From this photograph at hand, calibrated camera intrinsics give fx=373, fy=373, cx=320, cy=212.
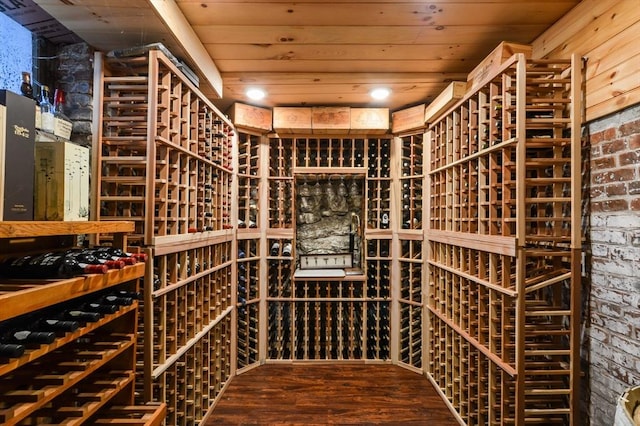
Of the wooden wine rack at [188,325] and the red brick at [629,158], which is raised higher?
the red brick at [629,158]

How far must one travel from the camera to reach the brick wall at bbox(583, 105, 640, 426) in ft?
4.51

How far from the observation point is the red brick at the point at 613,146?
1.43 metres

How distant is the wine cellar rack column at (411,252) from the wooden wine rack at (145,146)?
181 centimetres

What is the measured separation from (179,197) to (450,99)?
1.70 m

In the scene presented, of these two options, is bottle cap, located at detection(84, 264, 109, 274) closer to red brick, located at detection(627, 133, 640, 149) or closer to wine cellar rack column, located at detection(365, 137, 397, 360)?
red brick, located at detection(627, 133, 640, 149)

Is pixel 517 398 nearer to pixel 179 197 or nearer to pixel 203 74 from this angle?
pixel 179 197

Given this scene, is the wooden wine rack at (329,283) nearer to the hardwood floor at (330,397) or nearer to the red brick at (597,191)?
the hardwood floor at (330,397)

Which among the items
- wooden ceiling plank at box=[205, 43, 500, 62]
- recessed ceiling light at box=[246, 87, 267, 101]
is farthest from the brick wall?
recessed ceiling light at box=[246, 87, 267, 101]

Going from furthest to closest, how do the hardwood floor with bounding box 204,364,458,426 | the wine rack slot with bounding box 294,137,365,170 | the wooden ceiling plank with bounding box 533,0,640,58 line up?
1. the wine rack slot with bounding box 294,137,365,170
2. the hardwood floor with bounding box 204,364,458,426
3. the wooden ceiling plank with bounding box 533,0,640,58

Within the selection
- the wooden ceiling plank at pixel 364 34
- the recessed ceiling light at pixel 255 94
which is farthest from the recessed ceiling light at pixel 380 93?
the recessed ceiling light at pixel 255 94

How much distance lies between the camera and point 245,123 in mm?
2953

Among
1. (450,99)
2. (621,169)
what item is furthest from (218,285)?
(621,169)

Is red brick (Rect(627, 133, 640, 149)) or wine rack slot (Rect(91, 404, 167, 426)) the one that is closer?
wine rack slot (Rect(91, 404, 167, 426))

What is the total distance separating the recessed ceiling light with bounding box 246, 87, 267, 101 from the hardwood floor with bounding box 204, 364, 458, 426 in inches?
85.8
